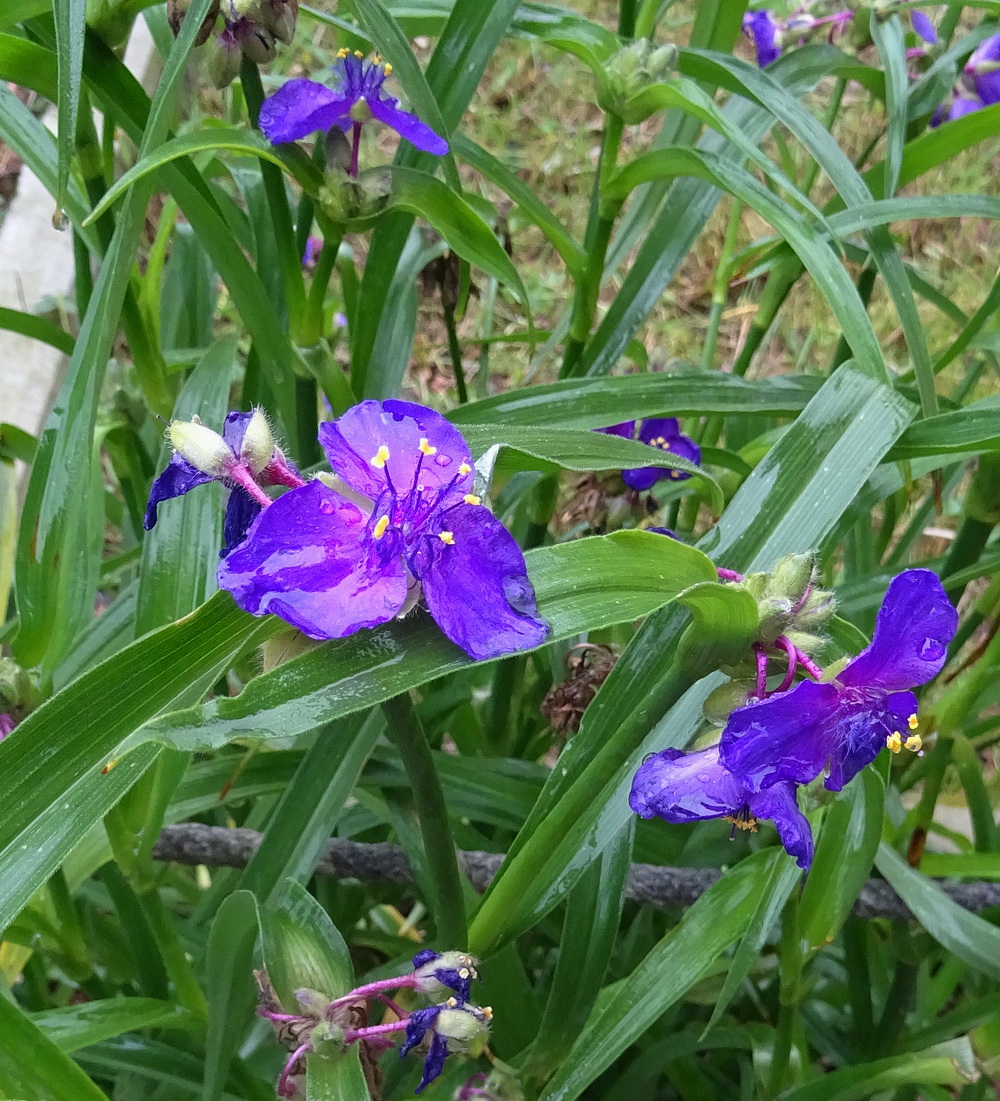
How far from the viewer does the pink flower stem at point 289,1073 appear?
508mm

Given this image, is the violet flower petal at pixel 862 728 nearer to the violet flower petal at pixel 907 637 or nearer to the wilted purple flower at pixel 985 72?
the violet flower petal at pixel 907 637

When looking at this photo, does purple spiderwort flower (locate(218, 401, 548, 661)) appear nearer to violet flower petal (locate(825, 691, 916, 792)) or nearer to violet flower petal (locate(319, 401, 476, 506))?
violet flower petal (locate(319, 401, 476, 506))

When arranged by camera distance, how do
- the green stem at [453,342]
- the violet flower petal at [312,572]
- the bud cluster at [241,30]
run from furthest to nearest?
the green stem at [453,342]
the bud cluster at [241,30]
the violet flower petal at [312,572]

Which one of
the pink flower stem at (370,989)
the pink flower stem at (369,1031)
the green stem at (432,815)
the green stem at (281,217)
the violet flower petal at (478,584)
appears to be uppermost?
the green stem at (281,217)

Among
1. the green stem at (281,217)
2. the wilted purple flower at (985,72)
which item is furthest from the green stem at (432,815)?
the wilted purple flower at (985,72)

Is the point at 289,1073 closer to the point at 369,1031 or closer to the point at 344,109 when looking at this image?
the point at 369,1031

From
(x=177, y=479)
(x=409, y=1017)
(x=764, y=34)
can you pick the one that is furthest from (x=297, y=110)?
(x=764, y=34)

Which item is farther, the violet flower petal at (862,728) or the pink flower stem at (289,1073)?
the pink flower stem at (289,1073)

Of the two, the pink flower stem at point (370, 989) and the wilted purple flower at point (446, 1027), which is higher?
the pink flower stem at point (370, 989)

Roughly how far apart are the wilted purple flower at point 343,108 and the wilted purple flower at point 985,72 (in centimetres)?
83

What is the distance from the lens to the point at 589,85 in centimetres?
262

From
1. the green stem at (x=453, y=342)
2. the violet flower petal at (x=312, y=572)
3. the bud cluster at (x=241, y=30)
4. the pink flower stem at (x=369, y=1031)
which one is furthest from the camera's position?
the green stem at (x=453, y=342)

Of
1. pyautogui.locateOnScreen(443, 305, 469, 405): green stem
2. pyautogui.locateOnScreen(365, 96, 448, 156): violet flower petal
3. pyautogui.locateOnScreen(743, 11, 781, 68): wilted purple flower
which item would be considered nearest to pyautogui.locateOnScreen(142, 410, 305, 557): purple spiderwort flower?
pyautogui.locateOnScreen(365, 96, 448, 156): violet flower petal

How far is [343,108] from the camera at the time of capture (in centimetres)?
68
